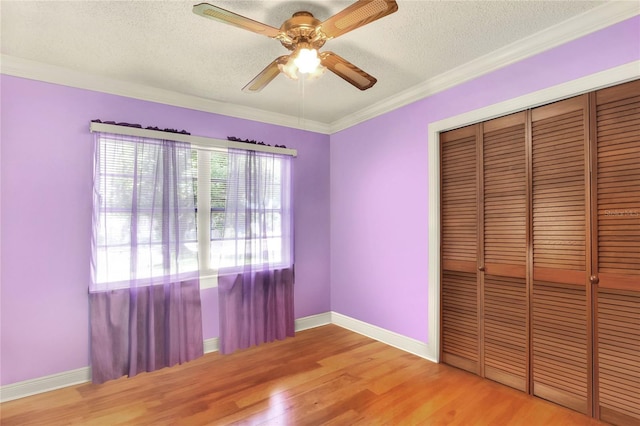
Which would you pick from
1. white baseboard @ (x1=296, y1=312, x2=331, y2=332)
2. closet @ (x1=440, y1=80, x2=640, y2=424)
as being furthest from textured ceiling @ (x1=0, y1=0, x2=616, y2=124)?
white baseboard @ (x1=296, y1=312, x2=331, y2=332)

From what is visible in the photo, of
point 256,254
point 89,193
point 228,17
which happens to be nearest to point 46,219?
point 89,193

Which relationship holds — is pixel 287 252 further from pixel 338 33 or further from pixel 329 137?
pixel 338 33

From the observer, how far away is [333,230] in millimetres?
4047

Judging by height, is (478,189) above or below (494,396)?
above

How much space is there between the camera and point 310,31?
1744 mm

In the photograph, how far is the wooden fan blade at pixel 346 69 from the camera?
6.14 feet

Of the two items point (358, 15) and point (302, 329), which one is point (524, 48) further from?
point (302, 329)

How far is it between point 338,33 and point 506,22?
115cm

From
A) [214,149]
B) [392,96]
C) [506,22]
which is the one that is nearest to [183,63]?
[214,149]

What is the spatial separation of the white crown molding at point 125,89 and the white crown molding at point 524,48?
1.33m

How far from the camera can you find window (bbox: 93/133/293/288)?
2637 millimetres

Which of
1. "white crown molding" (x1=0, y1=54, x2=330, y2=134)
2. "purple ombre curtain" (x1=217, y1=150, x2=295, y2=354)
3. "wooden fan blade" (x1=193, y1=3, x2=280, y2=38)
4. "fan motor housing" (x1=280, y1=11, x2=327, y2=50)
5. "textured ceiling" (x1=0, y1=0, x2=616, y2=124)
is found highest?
"textured ceiling" (x1=0, y1=0, x2=616, y2=124)

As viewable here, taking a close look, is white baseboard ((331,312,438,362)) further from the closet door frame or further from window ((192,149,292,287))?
window ((192,149,292,287))

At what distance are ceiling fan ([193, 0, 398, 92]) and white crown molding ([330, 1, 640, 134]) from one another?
→ 102 centimetres
